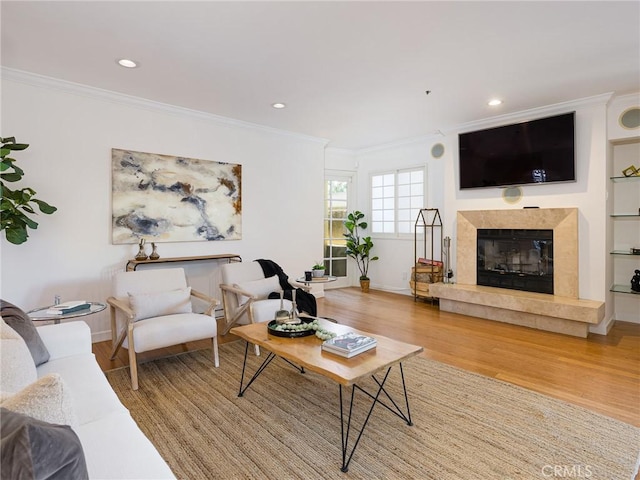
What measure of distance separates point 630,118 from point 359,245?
4187 millimetres

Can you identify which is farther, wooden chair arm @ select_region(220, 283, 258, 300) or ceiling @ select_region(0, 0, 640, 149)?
wooden chair arm @ select_region(220, 283, 258, 300)

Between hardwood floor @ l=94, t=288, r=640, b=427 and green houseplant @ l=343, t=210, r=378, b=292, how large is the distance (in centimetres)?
167

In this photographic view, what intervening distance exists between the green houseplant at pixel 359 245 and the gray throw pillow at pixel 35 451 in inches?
232

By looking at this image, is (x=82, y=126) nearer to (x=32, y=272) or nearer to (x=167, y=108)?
(x=167, y=108)

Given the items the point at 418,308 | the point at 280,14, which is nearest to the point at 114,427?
the point at 280,14

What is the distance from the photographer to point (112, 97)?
3812 millimetres

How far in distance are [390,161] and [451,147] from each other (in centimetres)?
135

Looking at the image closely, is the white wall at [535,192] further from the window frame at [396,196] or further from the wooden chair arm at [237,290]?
the wooden chair arm at [237,290]

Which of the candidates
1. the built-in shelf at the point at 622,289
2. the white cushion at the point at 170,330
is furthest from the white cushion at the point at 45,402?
the built-in shelf at the point at 622,289

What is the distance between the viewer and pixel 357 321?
4539 mm

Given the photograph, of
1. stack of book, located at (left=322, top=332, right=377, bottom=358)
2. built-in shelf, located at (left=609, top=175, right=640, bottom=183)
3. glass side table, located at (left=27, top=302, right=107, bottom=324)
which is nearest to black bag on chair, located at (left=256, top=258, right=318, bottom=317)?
stack of book, located at (left=322, top=332, right=377, bottom=358)

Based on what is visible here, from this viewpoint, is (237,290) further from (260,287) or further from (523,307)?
(523,307)

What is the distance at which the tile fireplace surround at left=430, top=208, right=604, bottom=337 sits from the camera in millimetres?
3934

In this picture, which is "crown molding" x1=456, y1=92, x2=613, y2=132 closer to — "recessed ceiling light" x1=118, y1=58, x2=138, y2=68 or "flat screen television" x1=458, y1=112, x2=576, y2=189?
"flat screen television" x1=458, y1=112, x2=576, y2=189
